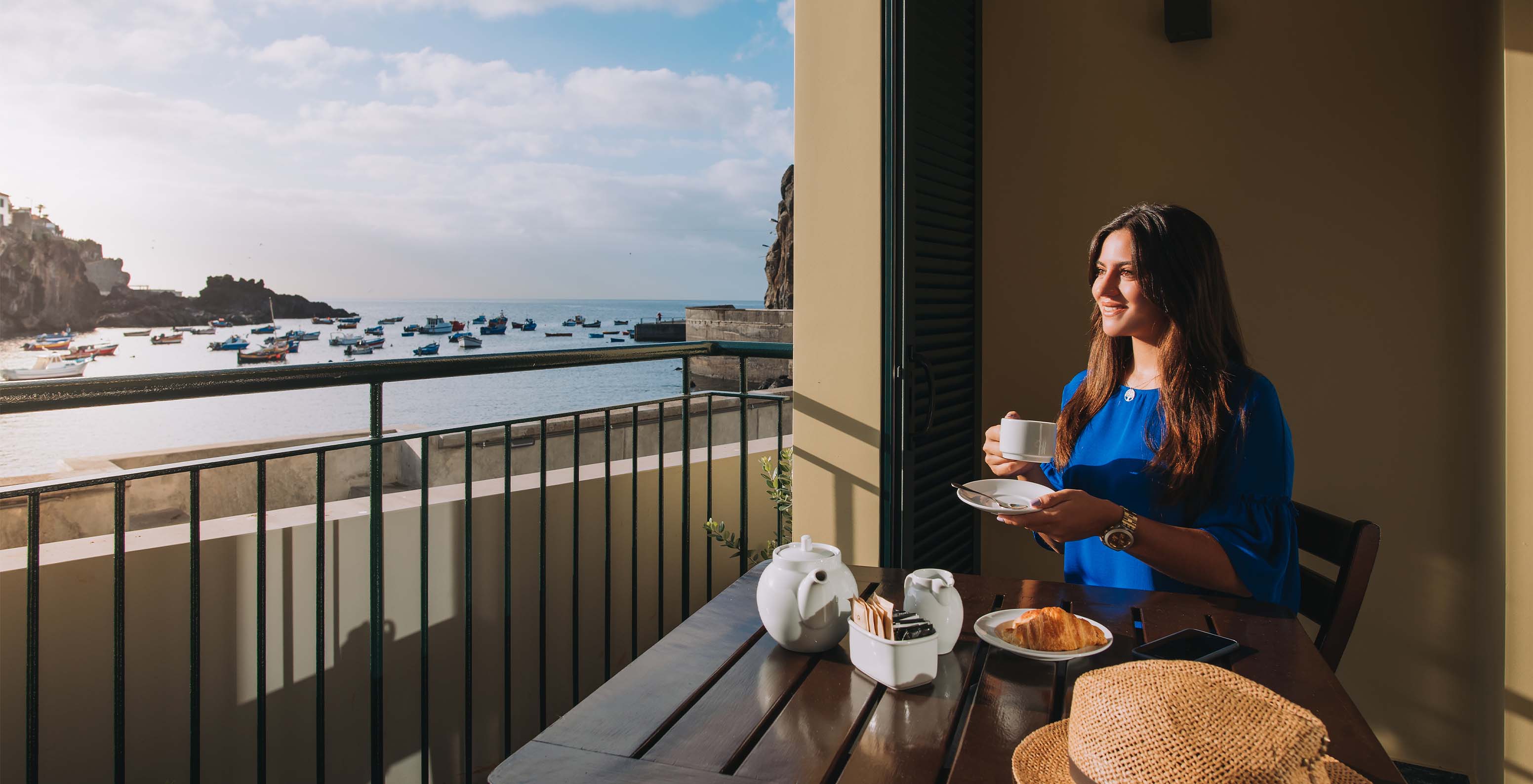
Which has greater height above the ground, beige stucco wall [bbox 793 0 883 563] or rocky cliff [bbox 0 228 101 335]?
rocky cliff [bbox 0 228 101 335]

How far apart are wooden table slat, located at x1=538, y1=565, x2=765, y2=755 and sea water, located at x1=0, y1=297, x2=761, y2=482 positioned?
2467 centimetres

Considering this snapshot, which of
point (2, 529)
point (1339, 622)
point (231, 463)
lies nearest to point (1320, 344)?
point (1339, 622)

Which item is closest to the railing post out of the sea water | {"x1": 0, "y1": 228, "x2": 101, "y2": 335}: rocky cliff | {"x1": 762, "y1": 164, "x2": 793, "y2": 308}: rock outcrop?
{"x1": 762, "y1": 164, "x2": 793, "y2": 308}: rock outcrop

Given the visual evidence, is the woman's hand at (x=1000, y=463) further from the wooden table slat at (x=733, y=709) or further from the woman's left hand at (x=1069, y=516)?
the wooden table slat at (x=733, y=709)

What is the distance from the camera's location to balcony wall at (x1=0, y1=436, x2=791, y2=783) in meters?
1.89

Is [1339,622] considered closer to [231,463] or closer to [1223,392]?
[1223,392]

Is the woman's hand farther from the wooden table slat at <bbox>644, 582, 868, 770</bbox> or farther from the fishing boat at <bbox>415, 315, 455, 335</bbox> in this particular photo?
the fishing boat at <bbox>415, 315, 455, 335</bbox>

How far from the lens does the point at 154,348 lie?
102 feet

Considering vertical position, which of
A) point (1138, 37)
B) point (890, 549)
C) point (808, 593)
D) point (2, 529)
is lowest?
point (2, 529)

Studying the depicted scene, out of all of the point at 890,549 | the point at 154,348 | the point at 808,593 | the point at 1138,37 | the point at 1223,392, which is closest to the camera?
the point at 808,593

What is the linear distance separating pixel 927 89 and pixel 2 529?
8824 millimetres

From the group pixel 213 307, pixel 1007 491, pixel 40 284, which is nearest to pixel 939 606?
pixel 1007 491

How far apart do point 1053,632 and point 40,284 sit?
39.4 metres

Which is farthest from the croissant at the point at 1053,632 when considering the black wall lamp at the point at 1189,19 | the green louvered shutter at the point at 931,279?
the black wall lamp at the point at 1189,19
